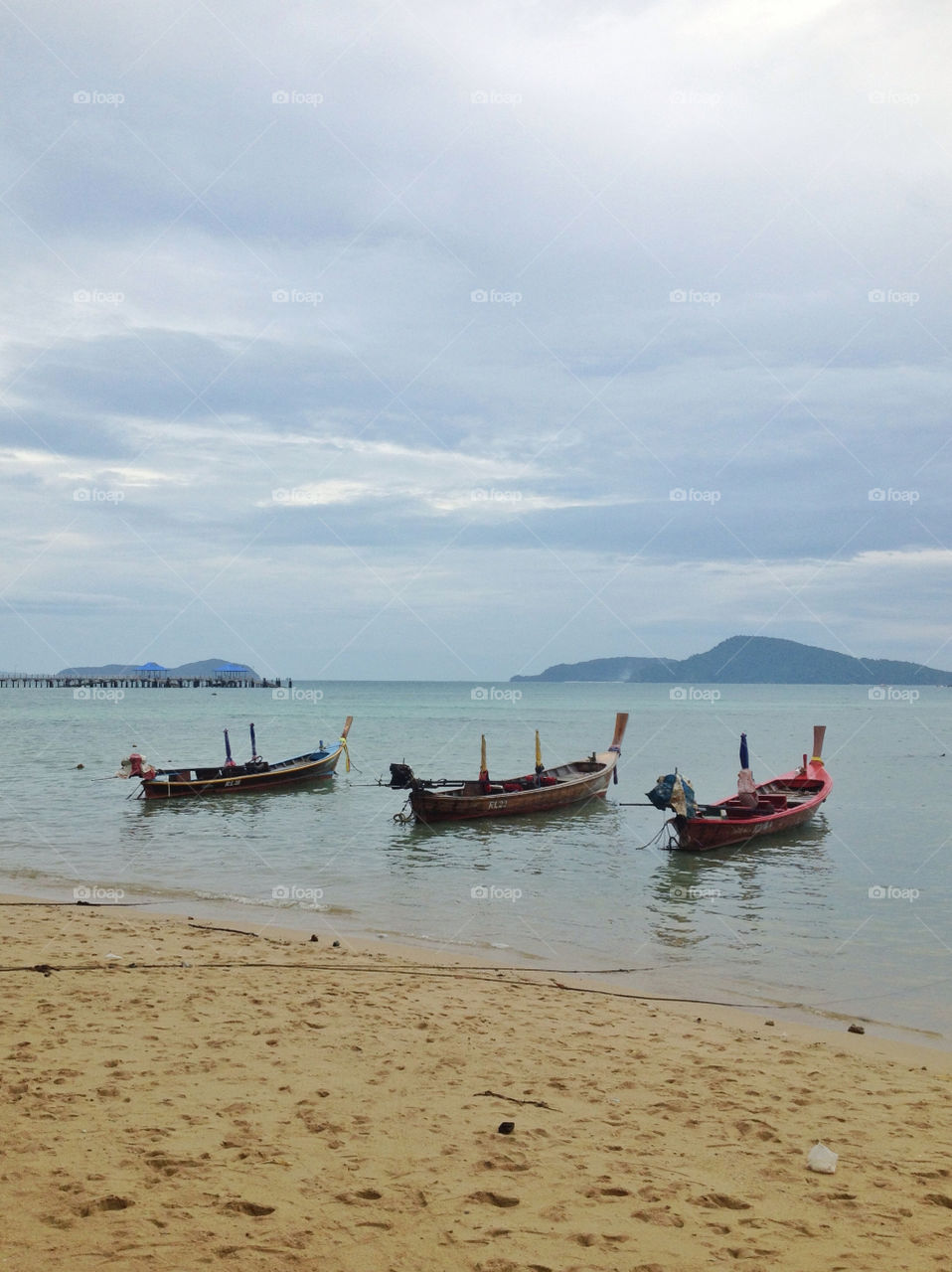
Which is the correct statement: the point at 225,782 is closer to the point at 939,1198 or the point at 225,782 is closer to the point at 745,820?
the point at 745,820

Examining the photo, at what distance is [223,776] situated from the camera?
31.9 metres

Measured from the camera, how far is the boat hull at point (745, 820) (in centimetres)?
2136

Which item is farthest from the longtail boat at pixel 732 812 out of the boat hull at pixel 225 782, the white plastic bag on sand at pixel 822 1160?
the white plastic bag on sand at pixel 822 1160

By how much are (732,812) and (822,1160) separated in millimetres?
18191

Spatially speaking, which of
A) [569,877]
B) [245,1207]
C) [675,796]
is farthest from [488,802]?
[245,1207]

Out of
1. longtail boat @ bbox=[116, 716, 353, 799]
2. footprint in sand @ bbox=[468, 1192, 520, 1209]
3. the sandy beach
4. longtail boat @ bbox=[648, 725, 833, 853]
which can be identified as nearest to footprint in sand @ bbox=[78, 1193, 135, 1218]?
the sandy beach

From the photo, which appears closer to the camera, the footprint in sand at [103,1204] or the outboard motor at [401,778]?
the footprint in sand at [103,1204]

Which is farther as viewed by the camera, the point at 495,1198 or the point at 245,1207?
the point at 495,1198

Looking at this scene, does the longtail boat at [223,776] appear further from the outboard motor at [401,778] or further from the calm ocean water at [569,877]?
the outboard motor at [401,778]

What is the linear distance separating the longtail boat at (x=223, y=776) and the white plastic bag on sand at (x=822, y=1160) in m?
26.9

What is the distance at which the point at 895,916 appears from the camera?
1555 cm

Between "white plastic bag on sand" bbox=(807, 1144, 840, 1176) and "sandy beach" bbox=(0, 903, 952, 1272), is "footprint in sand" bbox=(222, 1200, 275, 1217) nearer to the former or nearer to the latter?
"sandy beach" bbox=(0, 903, 952, 1272)

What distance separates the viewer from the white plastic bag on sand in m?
5.40

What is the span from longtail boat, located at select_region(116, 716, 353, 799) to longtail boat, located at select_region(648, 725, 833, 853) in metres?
15.2
